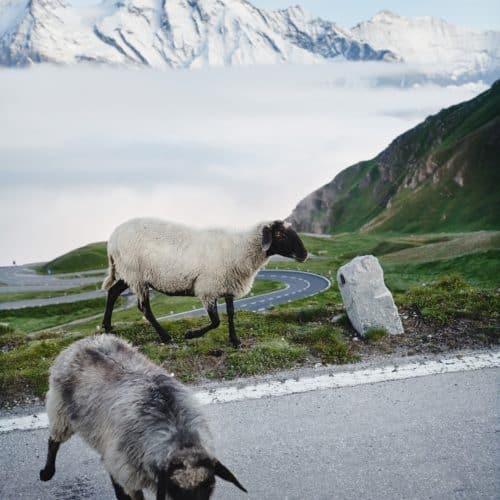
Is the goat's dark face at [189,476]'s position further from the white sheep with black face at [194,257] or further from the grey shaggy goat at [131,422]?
the white sheep with black face at [194,257]

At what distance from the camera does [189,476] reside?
4.59 meters

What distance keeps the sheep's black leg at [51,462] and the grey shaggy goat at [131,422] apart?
13mm

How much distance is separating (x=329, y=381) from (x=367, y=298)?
3.30 m

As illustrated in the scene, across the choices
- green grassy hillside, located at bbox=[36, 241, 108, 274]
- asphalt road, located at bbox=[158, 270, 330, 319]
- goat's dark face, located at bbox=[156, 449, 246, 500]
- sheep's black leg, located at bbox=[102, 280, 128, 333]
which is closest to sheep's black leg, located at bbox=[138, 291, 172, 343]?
sheep's black leg, located at bbox=[102, 280, 128, 333]

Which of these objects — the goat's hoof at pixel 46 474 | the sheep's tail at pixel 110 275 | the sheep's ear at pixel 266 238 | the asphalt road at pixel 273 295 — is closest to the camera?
the goat's hoof at pixel 46 474

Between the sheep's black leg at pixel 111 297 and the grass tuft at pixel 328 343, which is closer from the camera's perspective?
A: the grass tuft at pixel 328 343

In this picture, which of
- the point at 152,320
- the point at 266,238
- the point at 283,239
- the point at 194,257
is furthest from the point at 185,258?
the point at 283,239

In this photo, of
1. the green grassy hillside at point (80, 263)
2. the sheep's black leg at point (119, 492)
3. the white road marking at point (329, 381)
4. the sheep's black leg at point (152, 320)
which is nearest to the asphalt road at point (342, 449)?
the white road marking at point (329, 381)

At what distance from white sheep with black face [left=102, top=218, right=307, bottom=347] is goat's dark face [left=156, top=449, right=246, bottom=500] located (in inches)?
276

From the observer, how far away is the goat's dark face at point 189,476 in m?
4.56

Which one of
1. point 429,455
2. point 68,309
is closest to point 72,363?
point 429,455

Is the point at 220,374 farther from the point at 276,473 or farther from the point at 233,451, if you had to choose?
the point at 276,473

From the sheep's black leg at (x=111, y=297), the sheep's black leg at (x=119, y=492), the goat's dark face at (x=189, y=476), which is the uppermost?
the goat's dark face at (x=189, y=476)

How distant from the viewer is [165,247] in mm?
11984
